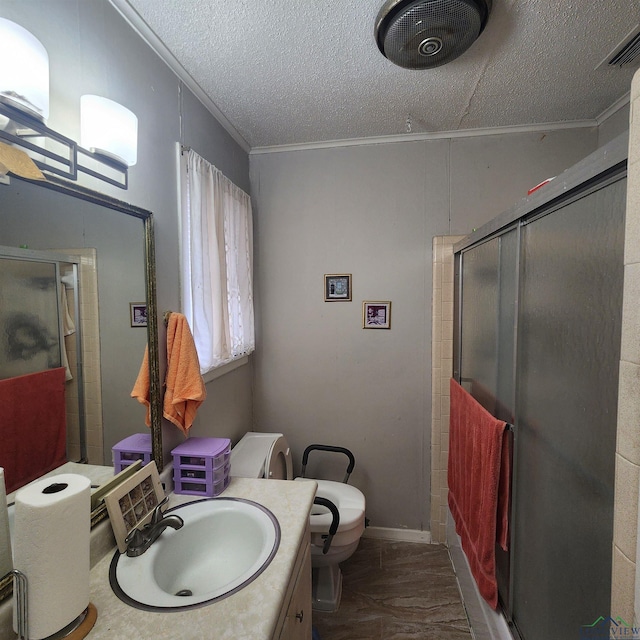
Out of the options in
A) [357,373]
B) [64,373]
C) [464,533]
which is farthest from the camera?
[357,373]

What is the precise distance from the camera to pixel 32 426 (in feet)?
2.41

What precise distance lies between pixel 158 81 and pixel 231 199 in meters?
0.58

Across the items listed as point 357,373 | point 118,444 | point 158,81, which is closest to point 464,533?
point 357,373

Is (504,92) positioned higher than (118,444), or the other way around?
(504,92)

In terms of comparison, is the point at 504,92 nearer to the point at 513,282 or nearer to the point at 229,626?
the point at 513,282

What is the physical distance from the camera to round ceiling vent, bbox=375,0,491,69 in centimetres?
97

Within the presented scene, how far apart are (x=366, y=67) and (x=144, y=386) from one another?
1533 millimetres

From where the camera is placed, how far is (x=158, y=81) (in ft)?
3.82

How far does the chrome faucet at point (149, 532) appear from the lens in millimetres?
863

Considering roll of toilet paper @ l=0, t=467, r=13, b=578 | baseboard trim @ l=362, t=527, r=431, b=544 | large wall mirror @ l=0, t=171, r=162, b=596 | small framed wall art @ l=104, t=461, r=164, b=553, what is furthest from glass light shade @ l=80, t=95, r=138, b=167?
baseboard trim @ l=362, t=527, r=431, b=544

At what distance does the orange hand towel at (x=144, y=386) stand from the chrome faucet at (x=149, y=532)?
31 centimetres

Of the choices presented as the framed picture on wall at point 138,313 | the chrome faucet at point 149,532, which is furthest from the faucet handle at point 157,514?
the framed picture on wall at point 138,313

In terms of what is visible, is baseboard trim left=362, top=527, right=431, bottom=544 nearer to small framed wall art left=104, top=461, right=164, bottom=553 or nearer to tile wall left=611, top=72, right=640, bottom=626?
small framed wall art left=104, top=461, right=164, bottom=553

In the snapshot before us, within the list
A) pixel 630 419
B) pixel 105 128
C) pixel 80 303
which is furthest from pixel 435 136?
pixel 80 303
